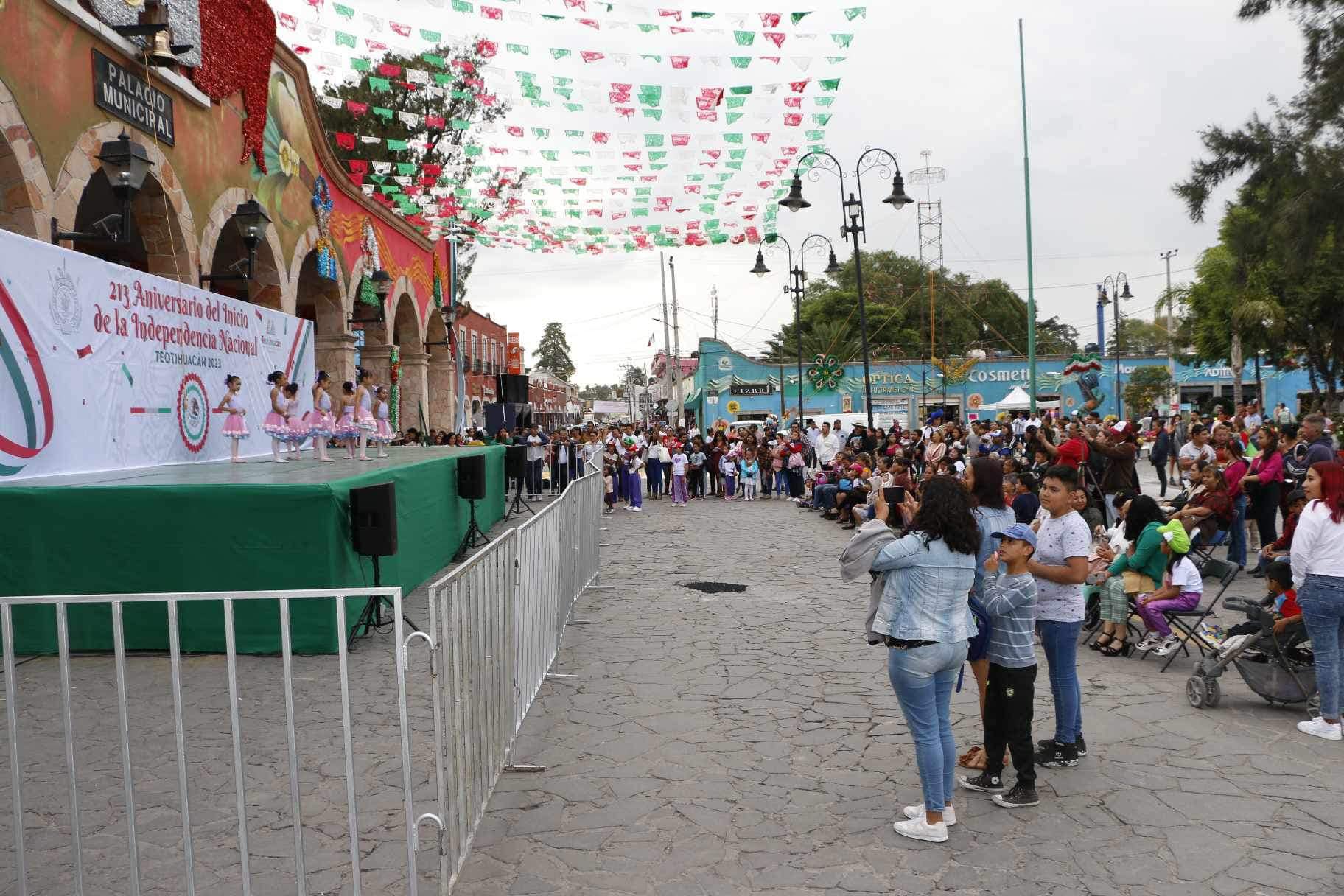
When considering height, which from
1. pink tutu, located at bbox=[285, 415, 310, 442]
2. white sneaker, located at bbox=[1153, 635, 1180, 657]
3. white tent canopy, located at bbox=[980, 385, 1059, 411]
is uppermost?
white tent canopy, located at bbox=[980, 385, 1059, 411]

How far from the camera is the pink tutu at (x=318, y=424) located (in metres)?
13.1

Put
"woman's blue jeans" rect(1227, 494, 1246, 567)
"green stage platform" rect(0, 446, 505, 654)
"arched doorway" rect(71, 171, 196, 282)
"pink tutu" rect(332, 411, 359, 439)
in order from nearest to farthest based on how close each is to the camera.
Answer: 1. "green stage platform" rect(0, 446, 505, 654)
2. "woman's blue jeans" rect(1227, 494, 1246, 567)
3. "arched doorway" rect(71, 171, 196, 282)
4. "pink tutu" rect(332, 411, 359, 439)

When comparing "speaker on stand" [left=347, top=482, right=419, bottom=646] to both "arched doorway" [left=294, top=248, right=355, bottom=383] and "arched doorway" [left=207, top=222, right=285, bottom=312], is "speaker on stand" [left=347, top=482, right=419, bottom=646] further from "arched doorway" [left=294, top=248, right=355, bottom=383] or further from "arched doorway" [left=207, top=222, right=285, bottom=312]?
"arched doorway" [left=294, top=248, right=355, bottom=383]

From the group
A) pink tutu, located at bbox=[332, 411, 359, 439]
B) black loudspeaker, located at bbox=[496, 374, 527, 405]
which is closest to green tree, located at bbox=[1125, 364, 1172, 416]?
black loudspeaker, located at bbox=[496, 374, 527, 405]

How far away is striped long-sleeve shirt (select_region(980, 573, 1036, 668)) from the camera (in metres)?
4.59

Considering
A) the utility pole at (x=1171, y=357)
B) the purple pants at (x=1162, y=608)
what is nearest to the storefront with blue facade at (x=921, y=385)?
the utility pole at (x=1171, y=357)

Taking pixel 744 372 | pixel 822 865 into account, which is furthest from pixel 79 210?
pixel 744 372

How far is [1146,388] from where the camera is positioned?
42.6 metres

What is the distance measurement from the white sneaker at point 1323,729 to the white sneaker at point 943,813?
258 cm

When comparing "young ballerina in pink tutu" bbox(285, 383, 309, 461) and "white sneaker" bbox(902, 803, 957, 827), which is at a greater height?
"young ballerina in pink tutu" bbox(285, 383, 309, 461)

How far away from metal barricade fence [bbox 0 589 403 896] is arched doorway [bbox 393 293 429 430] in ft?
68.7

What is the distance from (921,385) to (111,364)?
1724 inches

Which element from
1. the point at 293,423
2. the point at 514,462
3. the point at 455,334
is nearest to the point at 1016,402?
the point at 455,334

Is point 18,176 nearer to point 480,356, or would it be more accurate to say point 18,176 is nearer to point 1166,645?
point 1166,645
